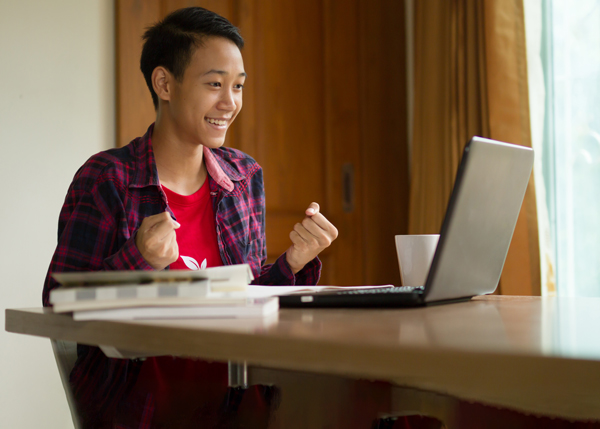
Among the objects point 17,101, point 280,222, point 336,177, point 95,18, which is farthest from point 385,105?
point 17,101

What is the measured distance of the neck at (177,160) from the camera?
4.66 feet

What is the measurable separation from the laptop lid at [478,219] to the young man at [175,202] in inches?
14.5

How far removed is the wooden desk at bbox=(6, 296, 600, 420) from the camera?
12.8 inches

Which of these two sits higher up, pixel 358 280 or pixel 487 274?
pixel 487 274

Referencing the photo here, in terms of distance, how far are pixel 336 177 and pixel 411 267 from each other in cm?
158

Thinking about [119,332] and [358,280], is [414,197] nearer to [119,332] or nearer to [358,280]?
[358,280]

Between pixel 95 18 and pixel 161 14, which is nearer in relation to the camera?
pixel 95 18

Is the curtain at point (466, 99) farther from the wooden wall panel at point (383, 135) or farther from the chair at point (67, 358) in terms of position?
the chair at point (67, 358)

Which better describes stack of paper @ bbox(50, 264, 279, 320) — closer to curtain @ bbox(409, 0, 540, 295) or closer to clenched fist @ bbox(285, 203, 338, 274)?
clenched fist @ bbox(285, 203, 338, 274)

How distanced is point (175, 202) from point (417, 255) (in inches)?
27.5

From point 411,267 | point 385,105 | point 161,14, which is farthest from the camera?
point 385,105

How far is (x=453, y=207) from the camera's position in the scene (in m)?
0.59

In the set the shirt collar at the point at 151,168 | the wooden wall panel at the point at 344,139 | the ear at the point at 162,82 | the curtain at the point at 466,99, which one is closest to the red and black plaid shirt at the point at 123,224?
→ the shirt collar at the point at 151,168

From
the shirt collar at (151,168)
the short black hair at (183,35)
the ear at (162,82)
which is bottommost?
the shirt collar at (151,168)
